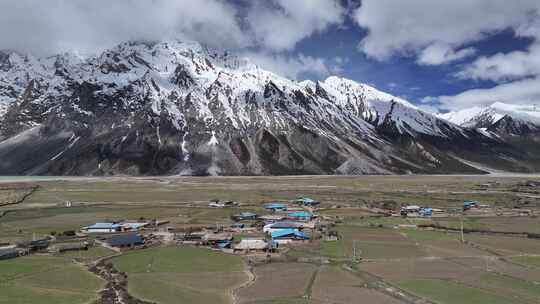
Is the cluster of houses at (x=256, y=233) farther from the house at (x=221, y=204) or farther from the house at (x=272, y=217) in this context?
the house at (x=221, y=204)

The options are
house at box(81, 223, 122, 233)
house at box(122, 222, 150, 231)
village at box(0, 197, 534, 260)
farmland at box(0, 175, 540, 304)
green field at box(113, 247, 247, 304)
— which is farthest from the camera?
Answer: house at box(122, 222, 150, 231)

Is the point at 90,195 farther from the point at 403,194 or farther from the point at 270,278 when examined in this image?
the point at 270,278

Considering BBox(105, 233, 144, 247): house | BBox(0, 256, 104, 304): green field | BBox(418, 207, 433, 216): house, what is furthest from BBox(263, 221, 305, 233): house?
BBox(0, 256, 104, 304): green field

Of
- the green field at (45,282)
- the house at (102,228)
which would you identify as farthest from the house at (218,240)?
the green field at (45,282)

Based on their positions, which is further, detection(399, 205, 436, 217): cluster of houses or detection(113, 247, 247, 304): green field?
detection(399, 205, 436, 217): cluster of houses

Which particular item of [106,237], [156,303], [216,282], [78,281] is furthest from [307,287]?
[106,237]

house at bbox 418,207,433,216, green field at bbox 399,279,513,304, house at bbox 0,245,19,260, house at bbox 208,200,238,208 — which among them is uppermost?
house at bbox 208,200,238,208

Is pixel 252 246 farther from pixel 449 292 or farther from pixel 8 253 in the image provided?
pixel 8 253

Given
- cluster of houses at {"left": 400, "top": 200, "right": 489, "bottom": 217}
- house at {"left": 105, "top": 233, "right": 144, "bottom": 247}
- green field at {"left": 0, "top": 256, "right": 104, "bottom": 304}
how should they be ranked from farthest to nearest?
cluster of houses at {"left": 400, "top": 200, "right": 489, "bottom": 217}, house at {"left": 105, "top": 233, "right": 144, "bottom": 247}, green field at {"left": 0, "top": 256, "right": 104, "bottom": 304}

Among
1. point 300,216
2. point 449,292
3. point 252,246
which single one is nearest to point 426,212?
point 300,216

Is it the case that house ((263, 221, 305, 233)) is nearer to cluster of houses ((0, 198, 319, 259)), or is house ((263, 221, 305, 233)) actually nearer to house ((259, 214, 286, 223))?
cluster of houses ((0, 198, 319, 259))
